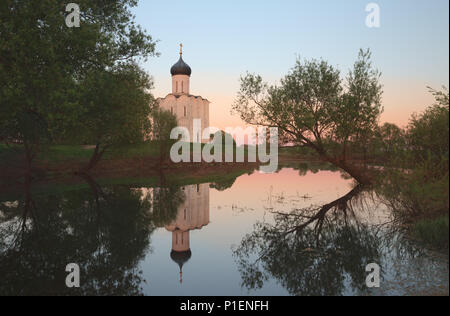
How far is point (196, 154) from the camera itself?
64.6 m

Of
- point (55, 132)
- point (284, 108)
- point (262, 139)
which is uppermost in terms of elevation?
point (284, 108)

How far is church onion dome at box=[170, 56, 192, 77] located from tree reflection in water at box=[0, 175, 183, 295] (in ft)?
216

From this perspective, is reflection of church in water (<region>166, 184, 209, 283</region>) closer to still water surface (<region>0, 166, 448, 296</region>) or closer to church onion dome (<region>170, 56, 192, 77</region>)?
still water surface (<region>0, 166, 448, 296</region>)

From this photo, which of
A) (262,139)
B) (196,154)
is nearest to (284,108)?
(262,139)

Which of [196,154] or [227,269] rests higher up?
[196,154]

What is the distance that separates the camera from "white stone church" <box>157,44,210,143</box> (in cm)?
8312

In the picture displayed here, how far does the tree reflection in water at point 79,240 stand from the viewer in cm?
848

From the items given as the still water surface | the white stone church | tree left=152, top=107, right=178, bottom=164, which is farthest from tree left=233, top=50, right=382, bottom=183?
the white stone church
